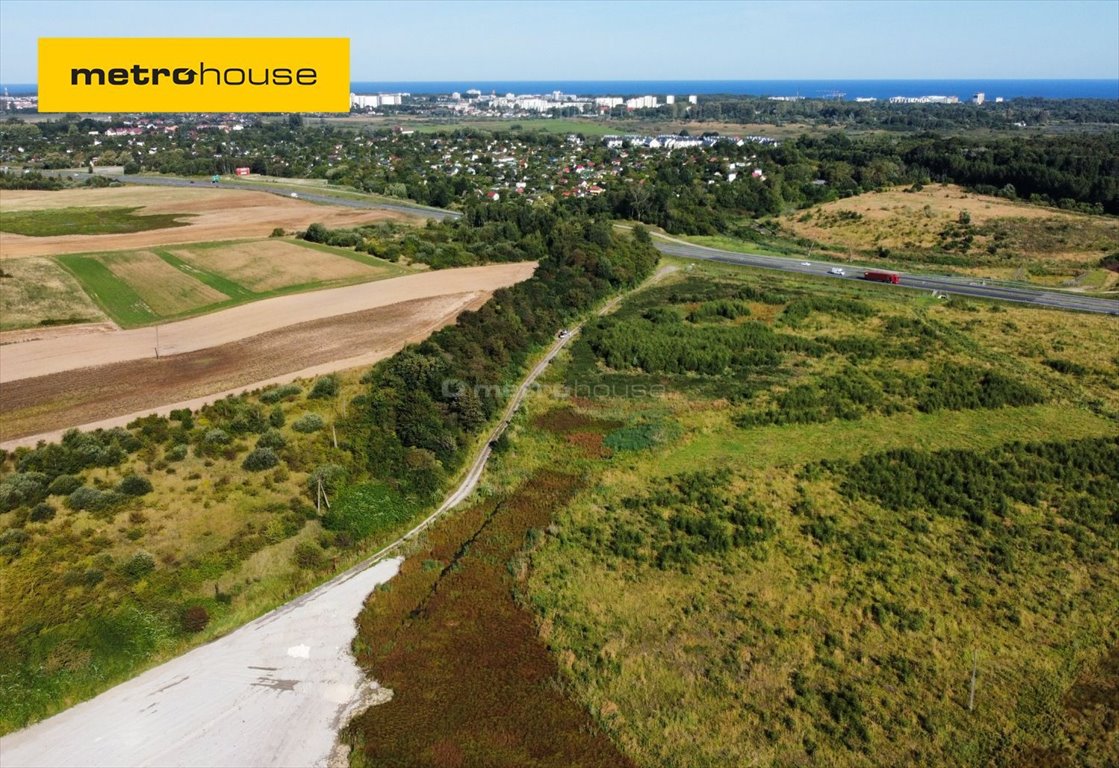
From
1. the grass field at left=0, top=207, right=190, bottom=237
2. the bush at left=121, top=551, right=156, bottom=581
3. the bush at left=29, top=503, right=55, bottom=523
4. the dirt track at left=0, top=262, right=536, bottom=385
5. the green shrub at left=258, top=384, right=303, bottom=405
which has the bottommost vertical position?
the bush at left=121, top=551, right=156, bottom=581

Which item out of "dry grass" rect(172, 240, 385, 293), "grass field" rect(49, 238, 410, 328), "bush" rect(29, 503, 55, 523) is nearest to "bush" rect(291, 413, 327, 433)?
"bush" rect(29, 503, 55, 523)

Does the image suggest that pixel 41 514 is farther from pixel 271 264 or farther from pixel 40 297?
pixel 271 264

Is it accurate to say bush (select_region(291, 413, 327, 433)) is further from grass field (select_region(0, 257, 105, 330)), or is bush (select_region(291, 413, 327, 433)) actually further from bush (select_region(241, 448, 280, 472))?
grass field (select_region(0, 257, 105, 330))

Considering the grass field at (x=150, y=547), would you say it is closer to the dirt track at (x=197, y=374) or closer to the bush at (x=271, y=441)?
the bush at (x=271, y=441)

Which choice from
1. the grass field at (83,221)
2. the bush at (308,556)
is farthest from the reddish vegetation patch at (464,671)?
the grass field at (83,221)

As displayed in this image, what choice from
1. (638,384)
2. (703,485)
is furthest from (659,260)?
(703,485)

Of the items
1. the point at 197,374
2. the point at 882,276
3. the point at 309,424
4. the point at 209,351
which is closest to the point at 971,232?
the point at 882,276
